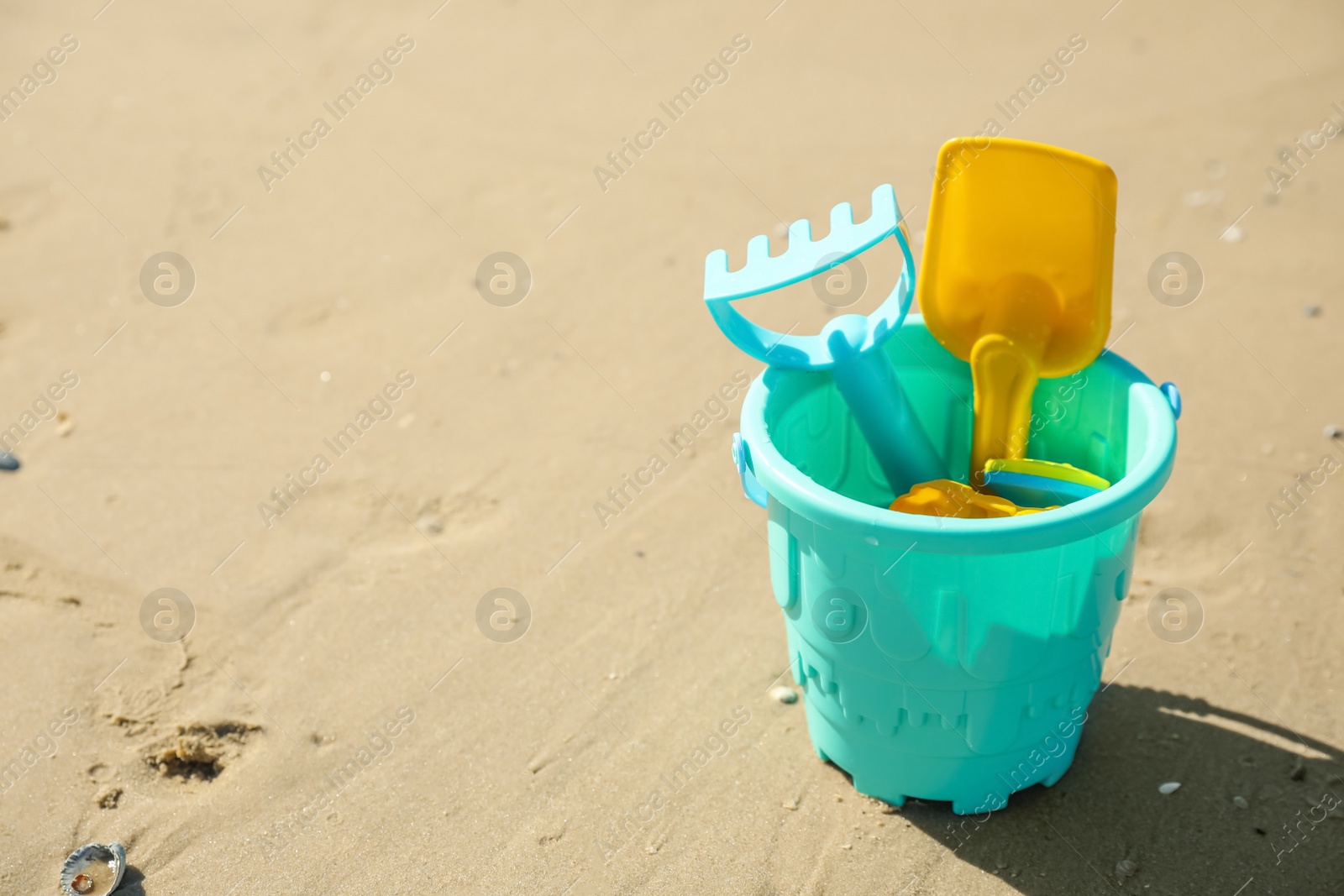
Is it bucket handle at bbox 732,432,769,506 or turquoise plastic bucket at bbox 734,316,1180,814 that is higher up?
bucket handle at bbox 732,432,769,506

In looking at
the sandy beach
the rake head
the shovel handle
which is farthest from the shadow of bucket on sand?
the rake head

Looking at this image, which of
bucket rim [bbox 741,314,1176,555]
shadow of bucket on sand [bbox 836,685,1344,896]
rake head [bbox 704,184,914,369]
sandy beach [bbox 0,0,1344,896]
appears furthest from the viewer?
sandy beach [bbox 0,0,1344,896]

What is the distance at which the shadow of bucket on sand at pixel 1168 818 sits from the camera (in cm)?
192

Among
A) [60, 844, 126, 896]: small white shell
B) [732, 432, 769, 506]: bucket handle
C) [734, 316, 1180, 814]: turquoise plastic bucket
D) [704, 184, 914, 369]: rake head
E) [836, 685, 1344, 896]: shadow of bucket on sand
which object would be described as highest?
[704, 184, 914, 369]: rake head

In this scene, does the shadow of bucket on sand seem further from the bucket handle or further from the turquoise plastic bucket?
the bucket handle

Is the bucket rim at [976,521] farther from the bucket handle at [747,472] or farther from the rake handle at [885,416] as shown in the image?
the rake handle at [885,416]

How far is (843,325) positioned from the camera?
6.21 ft

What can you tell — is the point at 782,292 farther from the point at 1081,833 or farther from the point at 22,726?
the point at 22,726

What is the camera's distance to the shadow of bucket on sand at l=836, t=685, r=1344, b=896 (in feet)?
6.31

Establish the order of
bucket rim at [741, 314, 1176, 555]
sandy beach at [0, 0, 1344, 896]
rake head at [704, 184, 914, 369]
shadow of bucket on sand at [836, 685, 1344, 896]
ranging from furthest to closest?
sandy beach at [0, 0, 1344, 896] < shadow of bucket on sand at [836, 685, 1344, 896] < rake head at [704, 184, 914, 369] < bucket rim at [741, 314, 1176, 555]

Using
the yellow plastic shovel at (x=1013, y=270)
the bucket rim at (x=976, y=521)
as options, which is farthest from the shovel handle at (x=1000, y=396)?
the bucket rim at (x=976, y=521)

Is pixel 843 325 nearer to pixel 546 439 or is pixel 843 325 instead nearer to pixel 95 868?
pixel 546 439

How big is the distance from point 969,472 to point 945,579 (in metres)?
0.49

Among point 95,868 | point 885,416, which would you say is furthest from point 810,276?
point 95,868
